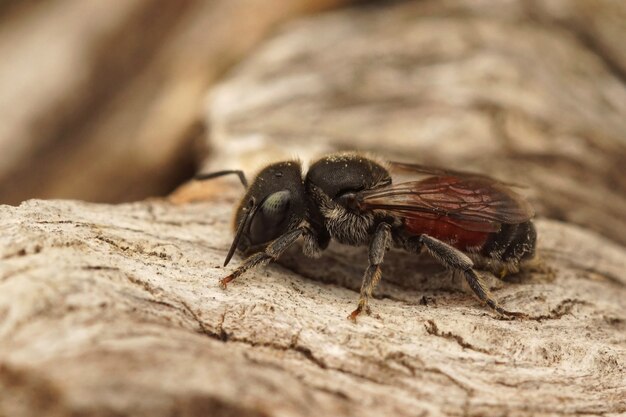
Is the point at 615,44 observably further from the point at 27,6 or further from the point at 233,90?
the point at 27,6

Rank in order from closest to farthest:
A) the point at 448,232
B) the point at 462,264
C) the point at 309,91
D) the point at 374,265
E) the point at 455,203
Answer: the point at 374,265, the point at 462,264, the point at 455,203, the point at 448,232, the point at 309,91

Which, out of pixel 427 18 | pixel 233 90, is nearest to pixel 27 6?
pixel 233 90

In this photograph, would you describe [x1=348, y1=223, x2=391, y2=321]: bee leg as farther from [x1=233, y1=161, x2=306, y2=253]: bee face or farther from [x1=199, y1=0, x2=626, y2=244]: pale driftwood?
[x1=199, y1=0, x2=626, y2=244]: pale driftwood

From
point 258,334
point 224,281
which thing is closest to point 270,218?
point 224,281

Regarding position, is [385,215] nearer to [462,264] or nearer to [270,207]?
[462,264]

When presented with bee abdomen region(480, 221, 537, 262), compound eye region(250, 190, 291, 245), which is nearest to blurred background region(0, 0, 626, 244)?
bee abdomen region(480, 221, 537, 262)
